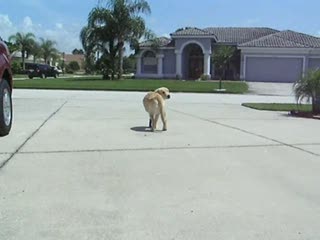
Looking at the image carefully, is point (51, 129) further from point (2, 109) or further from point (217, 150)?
point (217, 150)

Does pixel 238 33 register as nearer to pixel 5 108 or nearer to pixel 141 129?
pixel 141 129

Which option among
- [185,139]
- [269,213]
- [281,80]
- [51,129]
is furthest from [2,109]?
[281,80]

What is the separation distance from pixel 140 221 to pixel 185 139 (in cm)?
506

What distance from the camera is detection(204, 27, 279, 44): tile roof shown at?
57.7m

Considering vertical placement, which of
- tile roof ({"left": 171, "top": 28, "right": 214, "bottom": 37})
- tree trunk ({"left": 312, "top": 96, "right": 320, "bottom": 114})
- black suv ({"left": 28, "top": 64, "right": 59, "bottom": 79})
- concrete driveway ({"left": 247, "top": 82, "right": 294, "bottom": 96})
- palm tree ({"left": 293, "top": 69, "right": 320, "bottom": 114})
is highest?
tile roof ({"left": 171, "top": 28, "right": 214, "bottom": 37})

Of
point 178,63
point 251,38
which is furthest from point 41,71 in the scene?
point 251,38

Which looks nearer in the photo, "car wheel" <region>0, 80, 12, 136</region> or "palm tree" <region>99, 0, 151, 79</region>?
"car wheel" <region>0, 80, 12, 136</region>

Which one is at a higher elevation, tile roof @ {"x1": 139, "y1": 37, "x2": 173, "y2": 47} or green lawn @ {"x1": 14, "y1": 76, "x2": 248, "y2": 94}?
tile roof @ {"x1": 139, "y1": 37, "x2": 173, "y2": 47}

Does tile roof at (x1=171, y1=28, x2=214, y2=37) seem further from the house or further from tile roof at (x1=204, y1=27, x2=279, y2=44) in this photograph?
tile roof at (x1=204, y1=27, x2=279, y2=44)

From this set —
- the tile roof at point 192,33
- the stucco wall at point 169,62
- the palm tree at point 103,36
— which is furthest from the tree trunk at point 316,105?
the stucco wall at point 169,62

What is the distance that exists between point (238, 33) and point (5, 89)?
174 ft

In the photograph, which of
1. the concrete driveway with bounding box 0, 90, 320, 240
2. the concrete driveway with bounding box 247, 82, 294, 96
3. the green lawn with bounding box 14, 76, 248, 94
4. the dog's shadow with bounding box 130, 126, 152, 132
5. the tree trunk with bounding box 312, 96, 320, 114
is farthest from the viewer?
the concrete driveway with bounding box 247, 82, 294, 96

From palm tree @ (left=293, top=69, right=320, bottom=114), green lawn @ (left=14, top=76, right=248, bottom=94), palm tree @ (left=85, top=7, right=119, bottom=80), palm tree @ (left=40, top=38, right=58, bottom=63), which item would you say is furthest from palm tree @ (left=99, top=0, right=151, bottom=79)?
palm tree @ (left=40, top=38, right=58, bottom=63)

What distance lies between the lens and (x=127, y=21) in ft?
160
